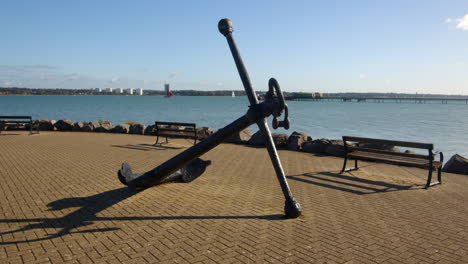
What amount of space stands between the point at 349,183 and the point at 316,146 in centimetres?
416

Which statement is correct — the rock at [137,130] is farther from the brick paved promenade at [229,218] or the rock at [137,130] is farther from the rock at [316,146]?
the rock at [316,146]

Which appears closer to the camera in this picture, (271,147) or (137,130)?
(271,147)

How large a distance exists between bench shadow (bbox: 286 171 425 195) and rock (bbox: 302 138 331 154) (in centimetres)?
316

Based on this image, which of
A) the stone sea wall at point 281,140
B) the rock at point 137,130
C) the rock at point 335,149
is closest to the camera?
the stone sea wall at point 281,140

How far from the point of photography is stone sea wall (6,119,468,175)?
8852 mm

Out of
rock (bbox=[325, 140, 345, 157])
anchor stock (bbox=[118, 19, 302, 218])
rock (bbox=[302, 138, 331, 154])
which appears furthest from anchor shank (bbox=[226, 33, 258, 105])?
rock (bbox=[302, 138, 331, 154])

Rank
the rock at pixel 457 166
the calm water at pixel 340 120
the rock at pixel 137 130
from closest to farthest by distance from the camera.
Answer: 1. the rock at pixel 457 166
2. the rock at pixel 137 130
3. the calm water at pixel 340 120

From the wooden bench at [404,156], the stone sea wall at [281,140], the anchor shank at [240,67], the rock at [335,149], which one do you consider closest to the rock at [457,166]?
the stone sea wall at [281,140]

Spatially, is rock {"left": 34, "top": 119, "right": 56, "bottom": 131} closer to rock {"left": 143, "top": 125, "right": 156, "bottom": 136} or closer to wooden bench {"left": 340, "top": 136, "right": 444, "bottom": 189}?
rock {"left": 143, "top": 125, "right": 156, "bottom": 136}

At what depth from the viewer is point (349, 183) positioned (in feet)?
23.0

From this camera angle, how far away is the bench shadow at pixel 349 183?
652 centimetres

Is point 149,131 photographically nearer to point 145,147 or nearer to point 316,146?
point 145,147

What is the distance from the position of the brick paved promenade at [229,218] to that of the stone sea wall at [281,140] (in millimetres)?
882

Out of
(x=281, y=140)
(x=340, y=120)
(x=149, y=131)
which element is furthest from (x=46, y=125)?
(x=340, y=120)
